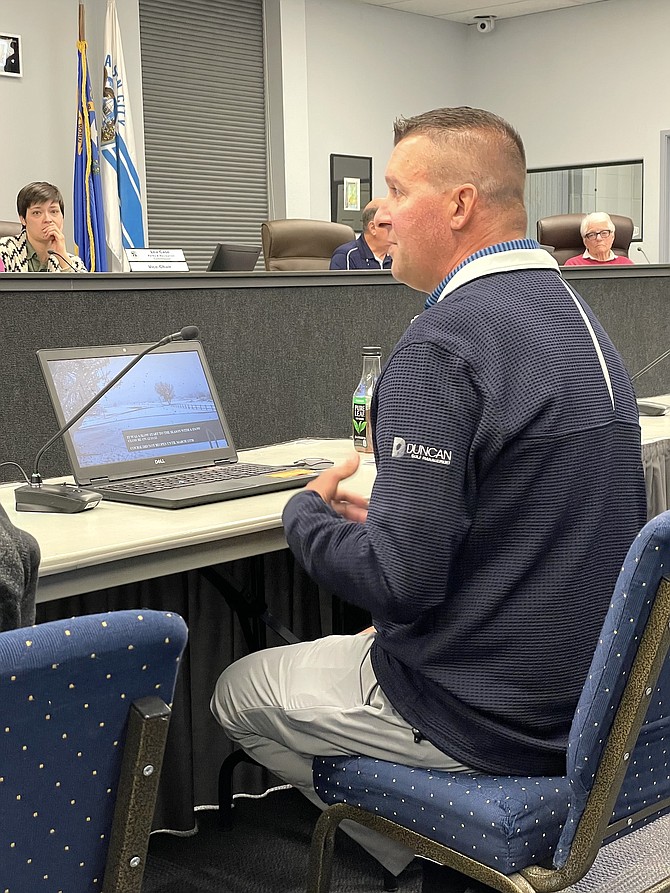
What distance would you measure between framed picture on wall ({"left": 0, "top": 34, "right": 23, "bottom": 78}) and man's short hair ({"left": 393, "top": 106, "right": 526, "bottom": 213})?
5.04 metres

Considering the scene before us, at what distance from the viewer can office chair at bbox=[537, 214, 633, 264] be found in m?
5.80

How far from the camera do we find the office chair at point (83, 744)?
2.64 ft

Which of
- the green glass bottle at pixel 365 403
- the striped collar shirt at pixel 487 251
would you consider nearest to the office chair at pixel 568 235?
the green glass bottle at pixel 365 403

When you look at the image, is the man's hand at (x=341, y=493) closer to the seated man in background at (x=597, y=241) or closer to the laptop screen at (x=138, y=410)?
the laptop screen at (x=138, y=410)

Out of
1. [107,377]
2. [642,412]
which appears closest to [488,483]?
[107,377]

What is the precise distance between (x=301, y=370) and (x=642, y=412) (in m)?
0.91

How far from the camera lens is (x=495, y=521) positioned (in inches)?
48.8

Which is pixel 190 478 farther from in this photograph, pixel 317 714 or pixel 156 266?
pixel 156 266

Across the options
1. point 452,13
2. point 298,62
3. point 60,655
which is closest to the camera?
point 60,655

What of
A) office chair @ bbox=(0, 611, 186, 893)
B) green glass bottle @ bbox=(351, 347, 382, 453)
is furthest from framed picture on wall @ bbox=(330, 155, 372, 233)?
office chair @ bbox=(0, 611, 186, 893)

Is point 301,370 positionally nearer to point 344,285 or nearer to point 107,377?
point 344,285

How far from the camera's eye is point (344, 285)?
2576 mm

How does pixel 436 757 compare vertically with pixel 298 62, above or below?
below

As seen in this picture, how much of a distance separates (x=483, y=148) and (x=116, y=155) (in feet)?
16.5
